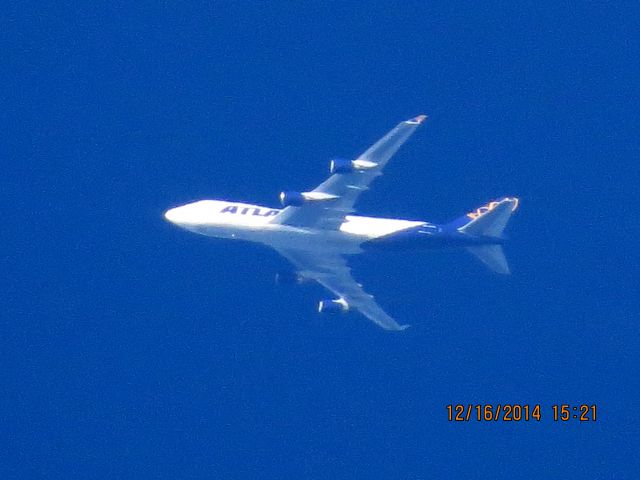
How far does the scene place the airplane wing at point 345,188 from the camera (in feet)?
277

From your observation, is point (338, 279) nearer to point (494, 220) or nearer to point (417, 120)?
point (494, 220)

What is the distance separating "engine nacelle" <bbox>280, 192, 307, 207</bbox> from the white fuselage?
4.83 metres

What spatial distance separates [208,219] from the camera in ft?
314

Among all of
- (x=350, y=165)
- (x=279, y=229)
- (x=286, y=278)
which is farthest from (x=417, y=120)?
(x=286, y=278)

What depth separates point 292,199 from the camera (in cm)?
8825

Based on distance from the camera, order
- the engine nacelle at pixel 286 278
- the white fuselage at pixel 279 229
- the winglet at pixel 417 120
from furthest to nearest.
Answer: the engine nacelle at pixel 286 278
the white fuselage at pixel 279 229
the winglet at pixel 417 120

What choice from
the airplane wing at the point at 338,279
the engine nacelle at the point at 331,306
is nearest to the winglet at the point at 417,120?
the airplane wing at the point at 338,279

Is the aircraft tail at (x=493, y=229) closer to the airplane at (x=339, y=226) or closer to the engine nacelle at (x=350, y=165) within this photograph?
the airplane at (x=339, y=226)

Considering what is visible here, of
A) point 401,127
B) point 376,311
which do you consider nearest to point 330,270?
point 376,311

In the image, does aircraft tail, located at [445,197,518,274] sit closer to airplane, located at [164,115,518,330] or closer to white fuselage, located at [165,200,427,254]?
airplane, located at [164,115,518,330]

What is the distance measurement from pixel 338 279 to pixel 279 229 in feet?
31.1

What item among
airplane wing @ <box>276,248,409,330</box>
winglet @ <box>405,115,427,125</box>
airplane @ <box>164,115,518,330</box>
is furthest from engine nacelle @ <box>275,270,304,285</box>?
winglet @ <box>405,115,427,125</box>

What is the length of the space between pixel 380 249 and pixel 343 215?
4325 millimetres

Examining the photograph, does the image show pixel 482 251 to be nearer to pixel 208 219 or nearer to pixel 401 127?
pixel 401 127
